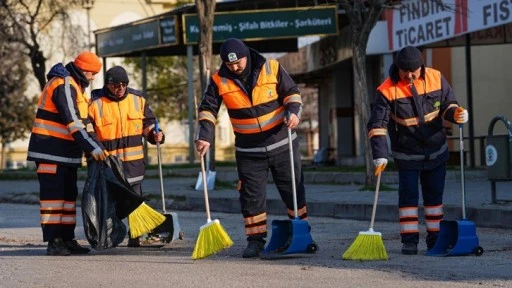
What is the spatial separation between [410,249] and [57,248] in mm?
3352

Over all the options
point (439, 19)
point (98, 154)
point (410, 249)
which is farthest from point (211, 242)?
point (439, 19)

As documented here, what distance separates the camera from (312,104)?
6688 centimetres

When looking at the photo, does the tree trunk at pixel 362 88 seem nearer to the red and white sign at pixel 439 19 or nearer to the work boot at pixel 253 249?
the red and white sign at pixel 439 19

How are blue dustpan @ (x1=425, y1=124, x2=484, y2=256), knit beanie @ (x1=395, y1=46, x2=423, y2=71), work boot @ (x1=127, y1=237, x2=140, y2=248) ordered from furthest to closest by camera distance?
work boot @ (x1=127, y1=237, x2=140, y2=248), knit beanie @ (x1=395, y1=46, x2=423, y2=71), blue dustpan @ (x1=425, y1=124, x2=484, y2=256)

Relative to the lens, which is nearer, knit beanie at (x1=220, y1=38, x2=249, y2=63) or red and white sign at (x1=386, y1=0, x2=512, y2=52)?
knit beanie at (x1=220, y1=38, x2=249, y2=63)

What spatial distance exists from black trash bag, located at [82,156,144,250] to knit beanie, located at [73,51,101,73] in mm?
857

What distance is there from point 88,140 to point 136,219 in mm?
1016

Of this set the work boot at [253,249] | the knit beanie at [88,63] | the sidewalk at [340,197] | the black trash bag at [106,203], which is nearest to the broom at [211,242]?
the work boot at [253,249]

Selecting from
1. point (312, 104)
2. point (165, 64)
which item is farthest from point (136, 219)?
point (312, 104)

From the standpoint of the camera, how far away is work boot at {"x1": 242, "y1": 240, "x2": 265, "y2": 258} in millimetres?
10609

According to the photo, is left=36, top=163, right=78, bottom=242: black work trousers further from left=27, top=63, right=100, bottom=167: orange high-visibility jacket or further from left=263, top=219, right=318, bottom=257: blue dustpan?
left=263, top=219, right=318, bottom=257: blue dustpan

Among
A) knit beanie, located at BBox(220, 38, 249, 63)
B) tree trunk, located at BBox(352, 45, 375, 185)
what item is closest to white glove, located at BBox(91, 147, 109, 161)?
knit beanie, located at BBox(220, 38, 249, 63)

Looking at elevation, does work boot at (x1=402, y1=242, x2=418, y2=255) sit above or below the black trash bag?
below

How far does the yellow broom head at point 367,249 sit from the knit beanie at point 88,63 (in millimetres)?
3115
